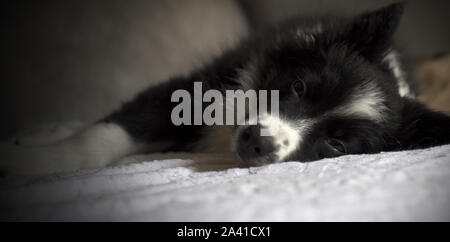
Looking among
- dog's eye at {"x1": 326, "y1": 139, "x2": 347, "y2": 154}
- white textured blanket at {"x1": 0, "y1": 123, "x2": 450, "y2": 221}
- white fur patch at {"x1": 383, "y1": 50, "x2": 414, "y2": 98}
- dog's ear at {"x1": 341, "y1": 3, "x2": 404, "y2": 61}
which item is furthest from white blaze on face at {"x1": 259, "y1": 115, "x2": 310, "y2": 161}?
white fur patch at {"x1": 383, "y1": 50, "x2": 414, "y2": 98}

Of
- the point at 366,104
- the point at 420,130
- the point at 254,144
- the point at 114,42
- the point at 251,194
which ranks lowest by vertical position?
the point at 251,194

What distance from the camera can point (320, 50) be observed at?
1.75 metres

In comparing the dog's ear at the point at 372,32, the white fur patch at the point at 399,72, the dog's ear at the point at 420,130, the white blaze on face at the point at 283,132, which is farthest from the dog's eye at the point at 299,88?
the white fur patch at the point at 399,72

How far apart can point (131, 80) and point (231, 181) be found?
1938mm

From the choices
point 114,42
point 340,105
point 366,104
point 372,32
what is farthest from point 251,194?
point 114,42

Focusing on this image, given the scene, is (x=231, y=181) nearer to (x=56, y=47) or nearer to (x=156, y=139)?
(x=156, y=139)

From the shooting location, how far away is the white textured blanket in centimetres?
79

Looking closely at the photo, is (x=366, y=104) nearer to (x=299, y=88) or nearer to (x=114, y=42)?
(x=299, y=88)

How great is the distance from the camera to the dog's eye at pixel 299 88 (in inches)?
64.1

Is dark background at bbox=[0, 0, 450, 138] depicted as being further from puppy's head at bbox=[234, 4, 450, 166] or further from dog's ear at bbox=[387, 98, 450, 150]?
dog's ear at bbox=[387, 98, 450, 150]

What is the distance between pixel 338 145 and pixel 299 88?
332 millimetres

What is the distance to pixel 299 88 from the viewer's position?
1.65m

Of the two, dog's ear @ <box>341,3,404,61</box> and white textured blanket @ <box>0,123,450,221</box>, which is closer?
white textured blanket @ <box>0,123,450,221</box>

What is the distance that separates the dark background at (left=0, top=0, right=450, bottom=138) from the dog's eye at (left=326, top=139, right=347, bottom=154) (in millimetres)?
1065
